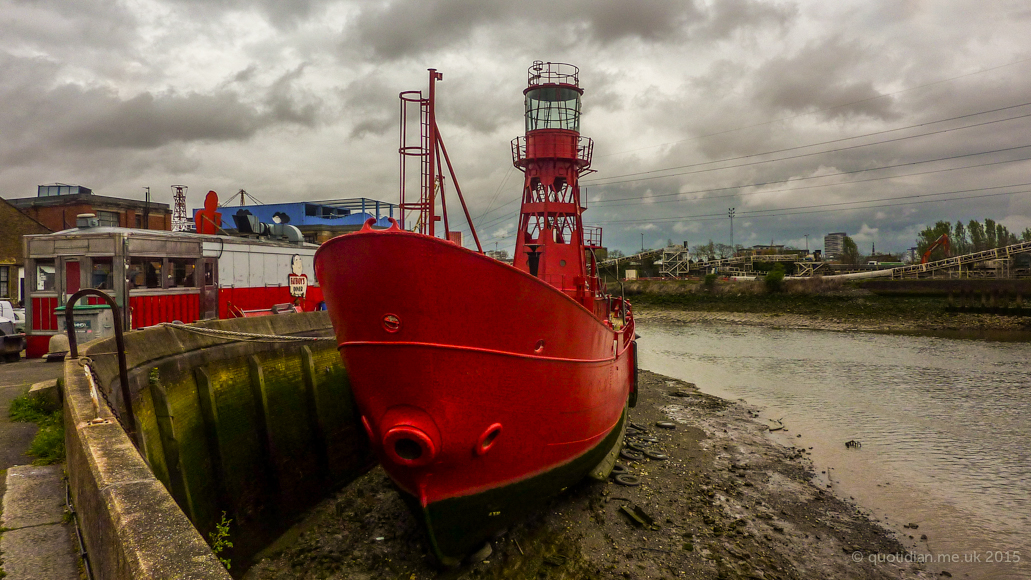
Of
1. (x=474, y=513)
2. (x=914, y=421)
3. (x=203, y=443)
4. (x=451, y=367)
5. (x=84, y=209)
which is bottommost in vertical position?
(x=914, y=421)

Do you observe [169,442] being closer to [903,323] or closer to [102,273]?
[102,273]

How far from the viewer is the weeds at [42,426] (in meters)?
5.88

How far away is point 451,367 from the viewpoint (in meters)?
6.76

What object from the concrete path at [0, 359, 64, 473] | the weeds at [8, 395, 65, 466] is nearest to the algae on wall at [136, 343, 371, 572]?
the weeds at [8, 395, 65, 466]

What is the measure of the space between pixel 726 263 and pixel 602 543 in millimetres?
75042

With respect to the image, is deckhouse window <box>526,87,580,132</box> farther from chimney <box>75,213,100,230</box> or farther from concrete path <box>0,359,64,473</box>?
concrete path <box>0,359,64,473</box>

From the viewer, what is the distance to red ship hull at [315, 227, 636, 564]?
6547 millimetres

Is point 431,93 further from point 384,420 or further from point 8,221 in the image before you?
point 8,221

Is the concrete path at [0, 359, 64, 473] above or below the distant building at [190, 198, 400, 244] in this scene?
below

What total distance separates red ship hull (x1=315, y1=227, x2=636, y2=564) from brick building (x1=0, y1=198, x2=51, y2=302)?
1200 inches

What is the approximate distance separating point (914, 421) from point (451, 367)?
17.3 m

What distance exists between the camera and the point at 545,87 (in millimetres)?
14438

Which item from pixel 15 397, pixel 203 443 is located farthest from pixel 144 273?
pixel 203 443

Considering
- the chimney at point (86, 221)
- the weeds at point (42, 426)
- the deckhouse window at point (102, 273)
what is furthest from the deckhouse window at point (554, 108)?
the weeds at point (42, 426)
